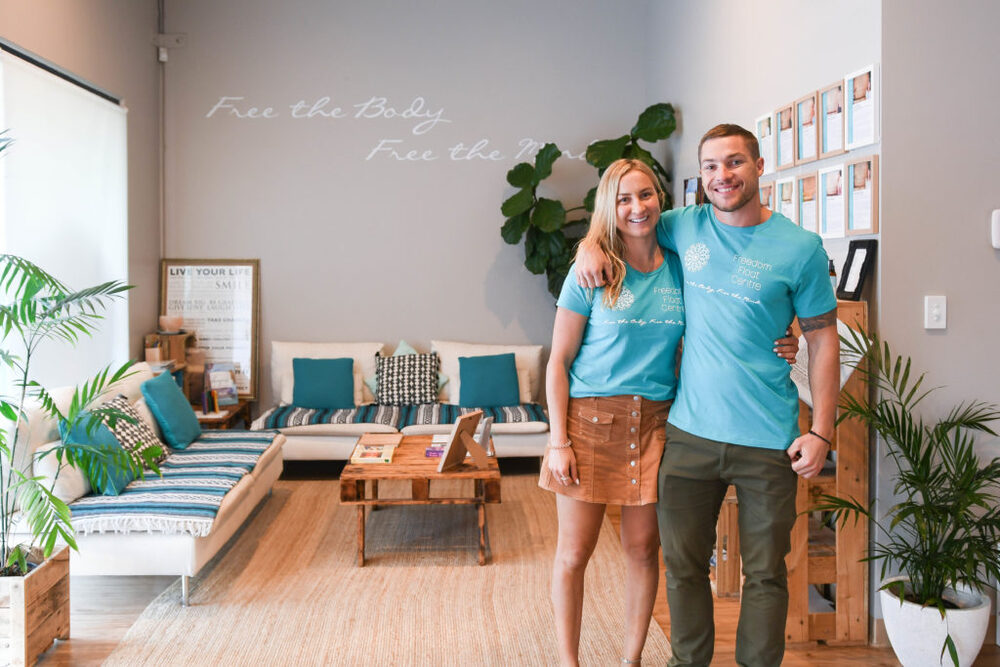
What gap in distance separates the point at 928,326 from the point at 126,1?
4767 mm

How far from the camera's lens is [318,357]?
5988mm

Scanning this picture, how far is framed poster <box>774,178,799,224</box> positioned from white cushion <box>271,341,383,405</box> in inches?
119

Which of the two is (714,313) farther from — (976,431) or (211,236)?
(211,236)

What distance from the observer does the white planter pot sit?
2.75 m

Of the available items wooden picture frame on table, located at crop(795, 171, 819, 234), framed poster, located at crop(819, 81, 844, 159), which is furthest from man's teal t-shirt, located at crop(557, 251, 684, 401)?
wooden picture frame on table, located at crop(795, 171, 819, 234)

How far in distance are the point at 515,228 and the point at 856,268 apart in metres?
3.00

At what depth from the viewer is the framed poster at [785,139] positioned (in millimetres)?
3686

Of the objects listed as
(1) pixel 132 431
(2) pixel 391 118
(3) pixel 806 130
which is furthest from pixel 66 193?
(3) pixel 806 130

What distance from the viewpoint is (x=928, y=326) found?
3.04 meters

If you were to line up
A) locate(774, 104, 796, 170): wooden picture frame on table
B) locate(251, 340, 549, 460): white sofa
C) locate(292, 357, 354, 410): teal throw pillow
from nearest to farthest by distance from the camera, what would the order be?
locate(774, 104, 796, 170): wooden picture frame on table, locate(251, 340, 549, 460): white sofa, locate(292, 357, 354, 410): teal throw pillow

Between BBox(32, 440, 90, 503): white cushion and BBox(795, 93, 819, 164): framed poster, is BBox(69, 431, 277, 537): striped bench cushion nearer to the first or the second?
BBox(32, 440, 90, 503): white cushion

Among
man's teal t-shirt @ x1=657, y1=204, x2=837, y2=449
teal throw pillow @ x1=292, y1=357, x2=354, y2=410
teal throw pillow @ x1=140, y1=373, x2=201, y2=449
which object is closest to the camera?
man's teal t-shirt @ x1=657, y1=204, x2=837, y2=449

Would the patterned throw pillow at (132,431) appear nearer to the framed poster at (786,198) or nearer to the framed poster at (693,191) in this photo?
the framed poster at (786,198)

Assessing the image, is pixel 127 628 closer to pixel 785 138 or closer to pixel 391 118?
pixel 785 138
